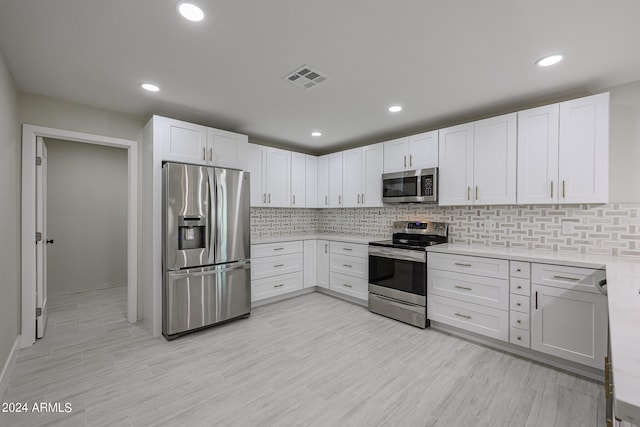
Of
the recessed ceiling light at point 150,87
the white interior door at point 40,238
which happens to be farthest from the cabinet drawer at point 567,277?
the white interior door at point 40,238

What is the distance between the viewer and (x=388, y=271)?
11.4 ft

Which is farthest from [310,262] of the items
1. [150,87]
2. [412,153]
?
[150,87]

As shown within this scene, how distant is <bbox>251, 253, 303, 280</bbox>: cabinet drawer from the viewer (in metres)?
3.81

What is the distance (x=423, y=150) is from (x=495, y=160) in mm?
828

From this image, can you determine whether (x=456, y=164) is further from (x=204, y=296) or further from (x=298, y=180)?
(x=204, y=296)

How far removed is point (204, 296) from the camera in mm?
3072

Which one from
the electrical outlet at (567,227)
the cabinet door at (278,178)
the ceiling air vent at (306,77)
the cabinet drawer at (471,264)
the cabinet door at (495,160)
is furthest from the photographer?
the cabinet door at (278,178)

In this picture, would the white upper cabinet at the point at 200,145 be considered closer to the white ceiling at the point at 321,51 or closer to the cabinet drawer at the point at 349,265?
the white ceiling at the point at 321,51

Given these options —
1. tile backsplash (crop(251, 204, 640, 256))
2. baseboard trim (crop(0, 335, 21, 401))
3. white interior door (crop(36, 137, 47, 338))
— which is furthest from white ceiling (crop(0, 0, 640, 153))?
baseboard trim (crop(0, 335, 21, 401))

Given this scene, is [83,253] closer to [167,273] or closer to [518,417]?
[167,273]

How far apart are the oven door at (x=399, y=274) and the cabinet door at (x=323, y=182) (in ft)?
4.68

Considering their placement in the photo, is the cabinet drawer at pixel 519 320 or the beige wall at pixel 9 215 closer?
the beige wall at pixel 9 215

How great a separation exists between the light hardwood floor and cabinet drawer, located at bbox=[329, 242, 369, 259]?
102cm

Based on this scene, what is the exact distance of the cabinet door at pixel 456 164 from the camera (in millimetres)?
3156
